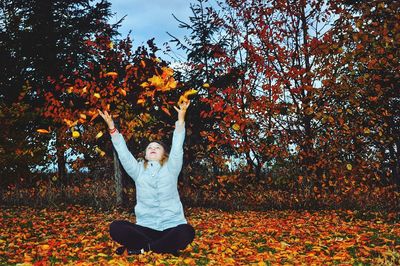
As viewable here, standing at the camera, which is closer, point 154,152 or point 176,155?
point 176,155

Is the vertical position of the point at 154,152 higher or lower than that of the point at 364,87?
lower

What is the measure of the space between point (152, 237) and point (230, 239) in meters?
2.92

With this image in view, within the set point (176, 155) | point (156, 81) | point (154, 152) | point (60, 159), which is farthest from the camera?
point (60, 159)

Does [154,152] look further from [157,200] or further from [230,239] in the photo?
[230,239]

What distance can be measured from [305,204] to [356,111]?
10.8ft

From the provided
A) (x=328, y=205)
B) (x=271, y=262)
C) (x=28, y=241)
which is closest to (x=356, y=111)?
(x=328, y=205)

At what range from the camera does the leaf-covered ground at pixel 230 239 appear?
6594 millimetres

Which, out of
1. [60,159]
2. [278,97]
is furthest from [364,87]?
[60,159]

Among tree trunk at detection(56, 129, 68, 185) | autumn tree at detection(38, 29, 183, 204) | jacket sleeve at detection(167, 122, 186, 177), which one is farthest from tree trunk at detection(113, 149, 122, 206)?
jacket sleeve at detection(167, 122, 186, 177)

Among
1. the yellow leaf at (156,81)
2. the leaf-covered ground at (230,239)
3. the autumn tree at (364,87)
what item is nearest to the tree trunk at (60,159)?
the leaf-covered ground at (230,239)

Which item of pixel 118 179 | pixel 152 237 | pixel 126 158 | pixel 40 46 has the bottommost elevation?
Result: pixel 152 237

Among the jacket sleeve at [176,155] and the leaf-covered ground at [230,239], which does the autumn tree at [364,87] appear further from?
the jacket sleeve at [176,155]

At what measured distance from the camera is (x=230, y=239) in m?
8.75

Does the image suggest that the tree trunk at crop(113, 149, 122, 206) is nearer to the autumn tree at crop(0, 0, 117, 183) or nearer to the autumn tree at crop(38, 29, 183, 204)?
the autumn tree at crop(38, 29, 183, 204)
